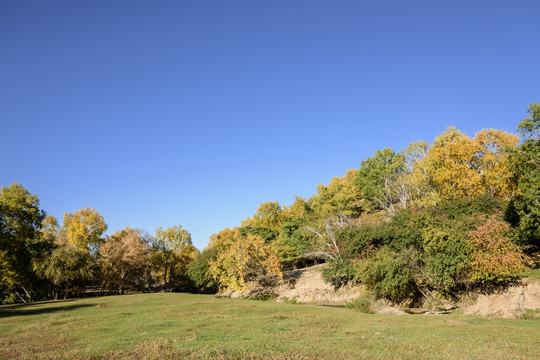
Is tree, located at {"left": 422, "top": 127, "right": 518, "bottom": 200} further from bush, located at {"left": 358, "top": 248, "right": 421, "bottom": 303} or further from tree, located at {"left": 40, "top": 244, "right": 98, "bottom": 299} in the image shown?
tree, located at {"left": 40, "top": 244, "right": 98, "bottom": 299}

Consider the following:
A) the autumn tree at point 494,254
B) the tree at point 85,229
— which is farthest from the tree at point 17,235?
the autumn tree at point 494,254

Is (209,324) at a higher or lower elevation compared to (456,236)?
lower

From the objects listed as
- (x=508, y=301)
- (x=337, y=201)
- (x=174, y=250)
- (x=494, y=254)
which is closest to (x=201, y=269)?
(x=174, y=250)

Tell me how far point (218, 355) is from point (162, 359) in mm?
1796

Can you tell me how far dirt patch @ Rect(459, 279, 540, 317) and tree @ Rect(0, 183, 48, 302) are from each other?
46057 mm

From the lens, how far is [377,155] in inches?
3135

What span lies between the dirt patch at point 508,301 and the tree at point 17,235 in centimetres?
4606

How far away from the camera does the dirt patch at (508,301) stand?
23.9 meters

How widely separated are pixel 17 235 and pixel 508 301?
165 ft

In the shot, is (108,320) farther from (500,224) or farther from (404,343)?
(500,224)

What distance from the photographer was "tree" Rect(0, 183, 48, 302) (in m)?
36.0

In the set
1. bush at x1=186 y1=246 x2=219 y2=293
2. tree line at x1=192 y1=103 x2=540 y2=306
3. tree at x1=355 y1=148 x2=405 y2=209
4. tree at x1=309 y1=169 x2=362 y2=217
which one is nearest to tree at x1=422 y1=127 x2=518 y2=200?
tree line at x1=192 y1=103 x2=540 y2=306

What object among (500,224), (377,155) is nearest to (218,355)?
(500,224)

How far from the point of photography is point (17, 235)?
1486 inches
